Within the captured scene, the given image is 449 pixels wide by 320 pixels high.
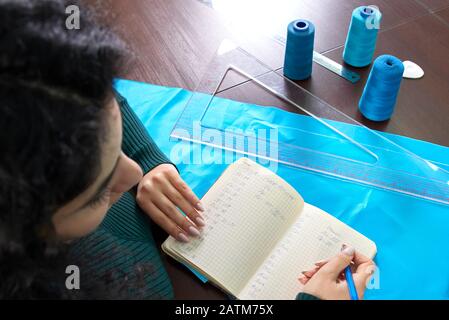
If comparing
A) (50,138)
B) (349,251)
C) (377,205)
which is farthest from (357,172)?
(50,138)

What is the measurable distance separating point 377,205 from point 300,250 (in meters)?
0.20

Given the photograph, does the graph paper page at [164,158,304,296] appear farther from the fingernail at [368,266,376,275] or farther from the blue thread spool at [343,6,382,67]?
the blue thread spool at [343,6,382,67]

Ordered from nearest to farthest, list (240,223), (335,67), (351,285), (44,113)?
(44,113)
(351,285)
(240,223)
(335,67)

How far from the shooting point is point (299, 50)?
2.94 ft

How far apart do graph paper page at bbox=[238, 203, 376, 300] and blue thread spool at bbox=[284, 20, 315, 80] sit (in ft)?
1.09

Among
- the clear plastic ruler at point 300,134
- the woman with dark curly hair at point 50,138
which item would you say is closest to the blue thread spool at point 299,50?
the clear plastic ruler at point 300,134

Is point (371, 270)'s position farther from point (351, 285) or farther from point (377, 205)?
point (377, 205)

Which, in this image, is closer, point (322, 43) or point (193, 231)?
point (193, 231)

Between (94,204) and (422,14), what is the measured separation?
1.00 metres

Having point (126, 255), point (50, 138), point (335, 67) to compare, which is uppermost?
point (50, 138)

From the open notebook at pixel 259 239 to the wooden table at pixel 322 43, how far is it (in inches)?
10.6

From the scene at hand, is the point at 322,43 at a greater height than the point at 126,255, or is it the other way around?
the point at 322,43

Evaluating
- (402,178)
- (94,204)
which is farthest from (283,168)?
(94,204)

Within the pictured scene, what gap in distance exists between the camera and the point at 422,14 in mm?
1077
